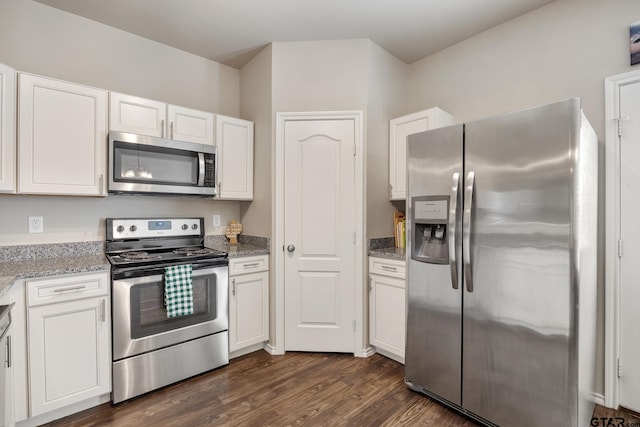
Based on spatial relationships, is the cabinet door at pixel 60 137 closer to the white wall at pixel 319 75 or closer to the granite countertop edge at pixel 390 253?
the white wall at pixel 319 75

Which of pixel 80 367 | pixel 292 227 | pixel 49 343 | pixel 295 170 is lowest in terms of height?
pixel 80 367

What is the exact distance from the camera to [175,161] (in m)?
2.56

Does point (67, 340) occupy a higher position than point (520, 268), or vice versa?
point (520, 268)

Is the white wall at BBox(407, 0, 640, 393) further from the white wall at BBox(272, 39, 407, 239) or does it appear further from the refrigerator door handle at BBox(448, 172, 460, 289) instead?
the refrigerator door handle at BBox(448, 172, 460, 289)

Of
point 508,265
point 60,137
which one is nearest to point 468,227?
point 508,265

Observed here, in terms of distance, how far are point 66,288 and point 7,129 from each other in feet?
3.39

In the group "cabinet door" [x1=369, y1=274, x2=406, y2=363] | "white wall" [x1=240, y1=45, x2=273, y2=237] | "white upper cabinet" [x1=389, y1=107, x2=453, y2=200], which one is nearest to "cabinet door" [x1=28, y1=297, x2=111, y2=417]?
"white wall" [x1=240, y1=45, x2=273, y2=237]

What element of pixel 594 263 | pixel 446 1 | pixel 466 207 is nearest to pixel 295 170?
pixel 466 207

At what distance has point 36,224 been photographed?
2.25 meters

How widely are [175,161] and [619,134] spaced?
123 inches

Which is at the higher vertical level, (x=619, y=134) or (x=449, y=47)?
(x=449, y=47)

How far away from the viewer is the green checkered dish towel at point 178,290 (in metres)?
2.19

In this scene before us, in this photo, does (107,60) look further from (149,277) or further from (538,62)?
(538,62)

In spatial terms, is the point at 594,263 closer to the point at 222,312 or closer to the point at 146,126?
the point at 222,312
